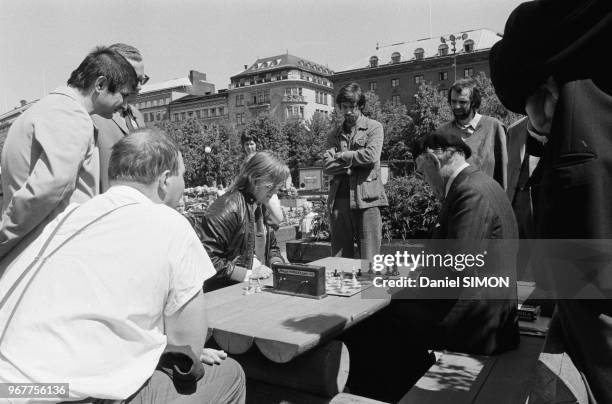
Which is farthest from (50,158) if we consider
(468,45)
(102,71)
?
(468,45)

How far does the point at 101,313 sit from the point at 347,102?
12.4ft

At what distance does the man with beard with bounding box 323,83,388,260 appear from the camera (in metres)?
4.80

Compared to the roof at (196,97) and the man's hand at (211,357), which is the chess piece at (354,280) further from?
the roof at (196,97)

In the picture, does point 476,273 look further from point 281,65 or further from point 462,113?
point 281,65

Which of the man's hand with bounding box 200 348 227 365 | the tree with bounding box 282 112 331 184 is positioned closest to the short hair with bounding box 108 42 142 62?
the man's hand with bounding box 200 348 227 365

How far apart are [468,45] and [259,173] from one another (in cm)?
6224

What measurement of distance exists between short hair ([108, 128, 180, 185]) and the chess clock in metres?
1.04

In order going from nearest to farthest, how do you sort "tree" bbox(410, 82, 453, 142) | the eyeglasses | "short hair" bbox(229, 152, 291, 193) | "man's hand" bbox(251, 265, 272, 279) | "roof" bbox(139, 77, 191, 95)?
1. "man's hand" bbox(251, 265, 272, 279)
2. "short hair" bbox(229, 152, 291, 193)
3. the eyeglasses
4. "tree" bbox(410, 82, 453, 142)
5. "roof" bbox(139, 77, 191, 95)

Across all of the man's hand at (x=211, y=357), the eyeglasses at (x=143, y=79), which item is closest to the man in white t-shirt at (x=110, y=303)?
the man's hand at (x=211, y=357)

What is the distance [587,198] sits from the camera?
1147mm

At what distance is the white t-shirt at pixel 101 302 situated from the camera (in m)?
1.43

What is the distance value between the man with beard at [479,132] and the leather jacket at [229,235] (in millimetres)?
2089

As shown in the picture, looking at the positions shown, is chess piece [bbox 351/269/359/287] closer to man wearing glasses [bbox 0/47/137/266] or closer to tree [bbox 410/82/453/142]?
man wearing glasses [bbox 0/47/137/266]

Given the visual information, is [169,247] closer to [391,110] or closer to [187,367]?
[187,367]
